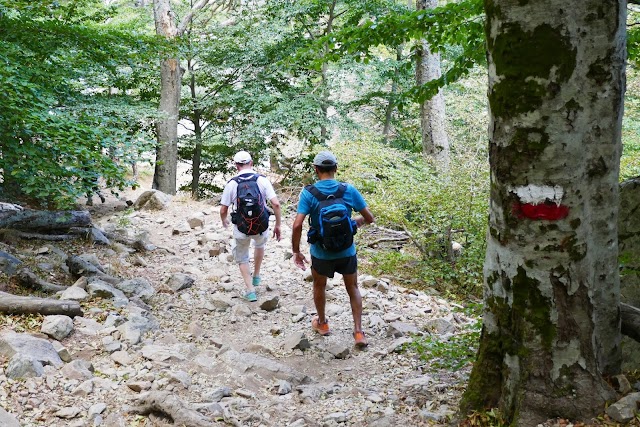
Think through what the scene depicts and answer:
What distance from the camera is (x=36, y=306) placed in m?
4.92

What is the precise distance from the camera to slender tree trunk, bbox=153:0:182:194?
13.5 metres

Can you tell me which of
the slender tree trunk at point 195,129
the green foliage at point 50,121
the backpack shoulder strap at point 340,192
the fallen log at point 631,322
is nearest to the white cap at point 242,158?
the green foliage at point 50,121

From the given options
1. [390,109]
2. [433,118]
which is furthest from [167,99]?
[433,118]

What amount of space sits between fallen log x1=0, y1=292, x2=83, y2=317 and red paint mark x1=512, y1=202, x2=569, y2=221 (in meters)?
4.27

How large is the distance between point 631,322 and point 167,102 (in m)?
12.7

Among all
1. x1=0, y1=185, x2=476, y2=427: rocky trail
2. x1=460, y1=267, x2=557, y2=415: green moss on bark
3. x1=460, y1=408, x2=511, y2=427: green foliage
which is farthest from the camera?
x1=0, y1=185, x2=476, y2=427: rocky trail

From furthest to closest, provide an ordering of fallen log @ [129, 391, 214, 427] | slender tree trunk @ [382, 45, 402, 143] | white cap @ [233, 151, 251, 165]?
slender tree trunk @ [382, 45, 402, 143]
white cap @ [233, 151, 251, 165]
fallen log @ [129, 391, 214, 427]

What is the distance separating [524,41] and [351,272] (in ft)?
9.92

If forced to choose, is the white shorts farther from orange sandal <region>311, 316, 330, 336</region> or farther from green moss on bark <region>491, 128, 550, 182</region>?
green moss on bark <region>491, 128, 550, 182</region>

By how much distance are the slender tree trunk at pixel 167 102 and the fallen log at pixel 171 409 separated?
1049cm

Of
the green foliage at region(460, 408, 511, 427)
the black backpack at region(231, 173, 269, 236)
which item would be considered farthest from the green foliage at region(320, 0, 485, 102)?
the green foliage at region(460, 408, 511, 427)

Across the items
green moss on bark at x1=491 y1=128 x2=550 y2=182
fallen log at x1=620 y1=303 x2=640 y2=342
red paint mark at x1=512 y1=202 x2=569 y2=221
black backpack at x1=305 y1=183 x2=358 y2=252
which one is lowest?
fallen log at x1=620 y1=303 x2=640 y2=342

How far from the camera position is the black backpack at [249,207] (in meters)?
6.31

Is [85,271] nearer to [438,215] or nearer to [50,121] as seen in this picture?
[50,121]
